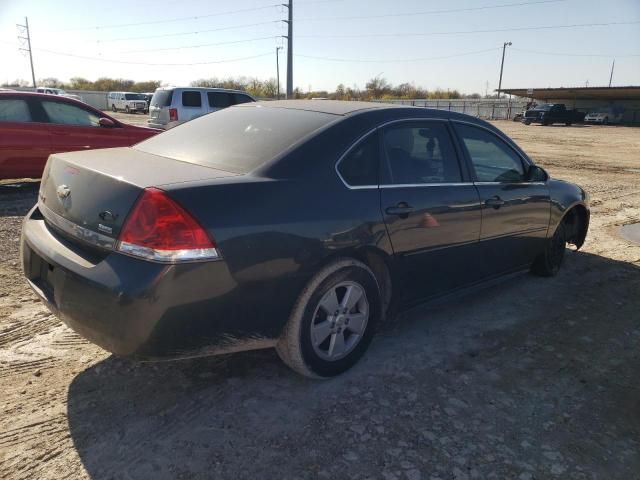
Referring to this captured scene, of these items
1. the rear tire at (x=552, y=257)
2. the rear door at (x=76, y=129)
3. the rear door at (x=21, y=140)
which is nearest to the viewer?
the rear tire at (x=552, y=257)

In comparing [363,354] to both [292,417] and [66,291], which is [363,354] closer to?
[292,417]

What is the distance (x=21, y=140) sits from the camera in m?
7.60

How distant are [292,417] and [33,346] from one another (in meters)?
1.86

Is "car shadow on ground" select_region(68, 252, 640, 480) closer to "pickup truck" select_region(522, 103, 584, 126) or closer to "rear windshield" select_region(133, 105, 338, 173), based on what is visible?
"rear windshield" select_region(133, 105, 338, 173)

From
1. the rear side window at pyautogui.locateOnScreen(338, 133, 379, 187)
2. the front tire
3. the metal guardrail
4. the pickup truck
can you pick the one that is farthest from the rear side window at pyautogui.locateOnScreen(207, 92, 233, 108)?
the metal guardrail

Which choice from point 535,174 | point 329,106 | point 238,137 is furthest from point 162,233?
point 535,174

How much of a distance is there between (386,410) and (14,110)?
761 cm

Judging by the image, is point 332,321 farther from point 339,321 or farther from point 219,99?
point 219,99

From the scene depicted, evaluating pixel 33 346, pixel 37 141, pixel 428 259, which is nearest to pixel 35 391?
pixel 33 346

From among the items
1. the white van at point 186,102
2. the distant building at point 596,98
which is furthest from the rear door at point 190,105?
the distant building at point 596,98

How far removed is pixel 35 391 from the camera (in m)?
2.78

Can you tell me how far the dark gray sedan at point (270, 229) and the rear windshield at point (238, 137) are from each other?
16mm

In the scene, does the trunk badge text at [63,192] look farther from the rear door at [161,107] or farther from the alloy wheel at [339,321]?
the rear door at [161,107]

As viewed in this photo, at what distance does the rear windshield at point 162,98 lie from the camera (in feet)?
53.7
